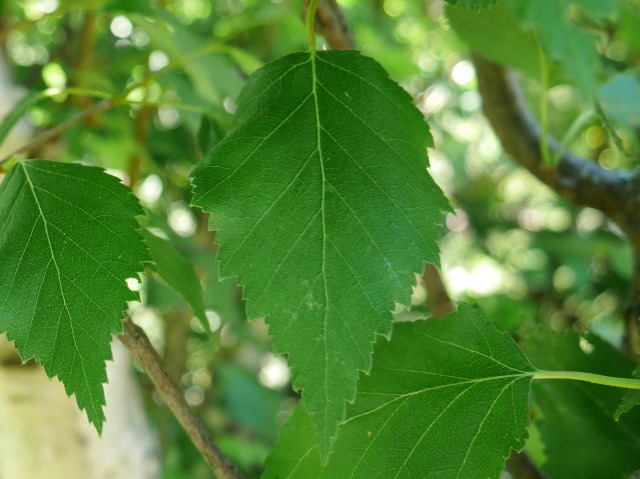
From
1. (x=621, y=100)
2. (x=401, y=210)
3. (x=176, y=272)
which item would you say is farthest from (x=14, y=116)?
(x=621, y=100)

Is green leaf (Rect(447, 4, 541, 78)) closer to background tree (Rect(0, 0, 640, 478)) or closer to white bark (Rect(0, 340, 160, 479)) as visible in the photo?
background tree (Rect(0, 0, 640, 478))

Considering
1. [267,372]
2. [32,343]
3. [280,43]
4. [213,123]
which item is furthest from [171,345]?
[32,343]

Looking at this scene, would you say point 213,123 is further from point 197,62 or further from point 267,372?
point 267,372

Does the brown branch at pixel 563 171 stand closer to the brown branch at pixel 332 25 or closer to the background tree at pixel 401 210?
the background tree at pixel 401 210

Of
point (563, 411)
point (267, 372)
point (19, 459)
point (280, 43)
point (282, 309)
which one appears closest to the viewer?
point (282, 309)

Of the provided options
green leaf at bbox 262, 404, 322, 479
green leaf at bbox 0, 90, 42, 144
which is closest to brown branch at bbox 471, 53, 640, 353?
green leaf at bbox 262, 404, 322, 479
